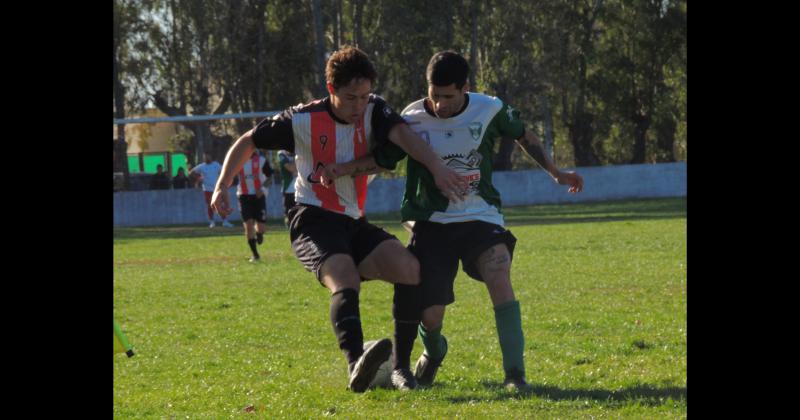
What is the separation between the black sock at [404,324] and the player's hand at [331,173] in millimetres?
757

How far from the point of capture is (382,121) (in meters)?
6.95

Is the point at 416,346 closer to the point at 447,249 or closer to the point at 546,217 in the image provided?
the point at 447,249

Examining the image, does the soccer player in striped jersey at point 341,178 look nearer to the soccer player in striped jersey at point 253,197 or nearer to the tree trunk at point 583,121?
the soccer player in striped jersey at point 253,197

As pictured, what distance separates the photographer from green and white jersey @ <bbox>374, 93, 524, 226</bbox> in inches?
281

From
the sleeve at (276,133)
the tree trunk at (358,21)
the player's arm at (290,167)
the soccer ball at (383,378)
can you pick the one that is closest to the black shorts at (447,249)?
the soccer ball at (383,378)

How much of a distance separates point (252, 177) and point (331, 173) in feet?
41.4

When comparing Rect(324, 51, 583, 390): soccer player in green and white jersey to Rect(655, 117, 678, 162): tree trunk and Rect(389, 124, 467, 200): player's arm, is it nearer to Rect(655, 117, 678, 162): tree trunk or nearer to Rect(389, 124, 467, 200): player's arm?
Rect(389, 124, 467, 200): player's arm

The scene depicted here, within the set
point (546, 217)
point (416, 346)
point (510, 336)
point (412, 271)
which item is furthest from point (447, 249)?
point (546, 217)

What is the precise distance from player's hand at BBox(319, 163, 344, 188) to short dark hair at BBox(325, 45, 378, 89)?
1.47ft

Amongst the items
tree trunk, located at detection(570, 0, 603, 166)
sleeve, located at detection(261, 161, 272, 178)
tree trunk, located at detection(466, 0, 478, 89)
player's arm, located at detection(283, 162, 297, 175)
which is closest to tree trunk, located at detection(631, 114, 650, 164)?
tree trunk, located at detection(570, 0, 603, 166)
